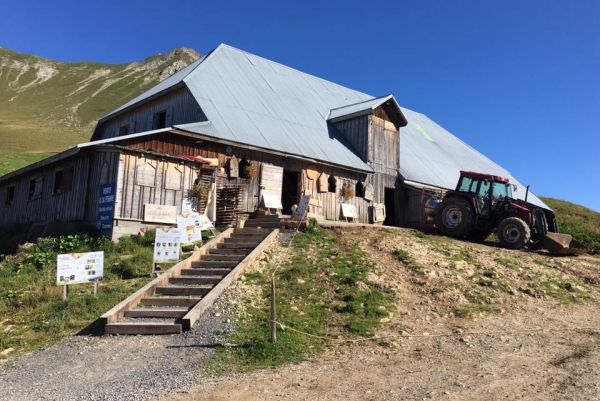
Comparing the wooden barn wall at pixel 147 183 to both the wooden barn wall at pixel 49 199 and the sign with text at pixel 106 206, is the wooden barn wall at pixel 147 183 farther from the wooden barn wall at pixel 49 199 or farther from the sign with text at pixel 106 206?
the wooden barn wall at pixel 49 199

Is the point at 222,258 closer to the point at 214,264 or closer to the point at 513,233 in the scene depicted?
the point at 214,264

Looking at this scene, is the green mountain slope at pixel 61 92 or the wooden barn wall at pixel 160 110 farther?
the green mountain slope at pixel 61 92

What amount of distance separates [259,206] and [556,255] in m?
10.8

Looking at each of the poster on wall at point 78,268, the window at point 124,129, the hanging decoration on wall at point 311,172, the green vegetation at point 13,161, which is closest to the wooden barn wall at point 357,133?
the hanging decoration on wall at point 311,172

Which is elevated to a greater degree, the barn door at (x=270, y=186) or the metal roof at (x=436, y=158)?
the metal roof at (x=436, y=158)

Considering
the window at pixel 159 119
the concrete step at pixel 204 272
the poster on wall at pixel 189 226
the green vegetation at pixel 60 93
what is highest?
the green vegetation at pixel 60 93

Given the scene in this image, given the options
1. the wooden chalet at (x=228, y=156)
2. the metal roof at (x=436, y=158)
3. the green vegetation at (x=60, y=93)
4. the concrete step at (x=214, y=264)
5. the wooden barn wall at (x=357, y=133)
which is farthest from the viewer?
the green vegetation at (x=60, y=93)

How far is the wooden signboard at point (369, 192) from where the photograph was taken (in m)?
22.8

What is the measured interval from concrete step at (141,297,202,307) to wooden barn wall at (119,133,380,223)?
7409mm

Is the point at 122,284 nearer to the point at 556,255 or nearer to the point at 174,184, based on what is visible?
the point at 174,184

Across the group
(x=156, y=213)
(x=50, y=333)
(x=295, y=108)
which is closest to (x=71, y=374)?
(x=50, y=333)

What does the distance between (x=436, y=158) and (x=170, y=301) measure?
74.2ft

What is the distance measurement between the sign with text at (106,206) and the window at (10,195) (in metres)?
9.22

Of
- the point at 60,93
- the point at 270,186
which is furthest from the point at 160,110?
the point at 60,93
